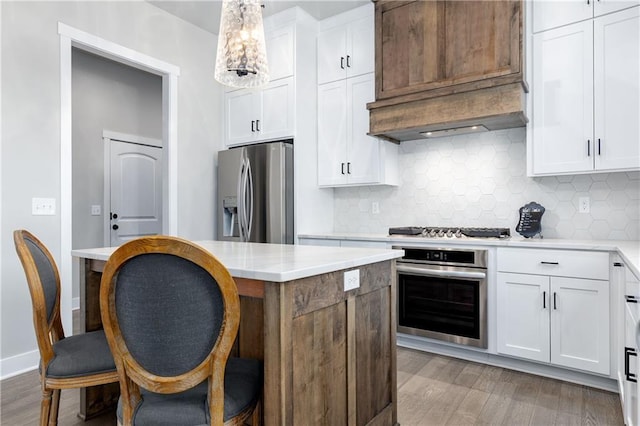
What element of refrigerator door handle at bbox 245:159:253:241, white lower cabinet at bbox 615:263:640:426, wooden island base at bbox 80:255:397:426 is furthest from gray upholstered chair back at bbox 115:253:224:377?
refrigerator door handle at bbox 245:159:253:241

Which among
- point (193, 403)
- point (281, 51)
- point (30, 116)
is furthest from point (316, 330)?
point (281, 51)

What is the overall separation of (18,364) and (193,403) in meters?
2.40

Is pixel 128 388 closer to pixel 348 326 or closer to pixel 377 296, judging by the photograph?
pixel 348 326

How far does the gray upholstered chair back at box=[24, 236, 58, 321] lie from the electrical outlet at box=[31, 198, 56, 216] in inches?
58.3

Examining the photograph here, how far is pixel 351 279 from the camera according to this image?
1.65m

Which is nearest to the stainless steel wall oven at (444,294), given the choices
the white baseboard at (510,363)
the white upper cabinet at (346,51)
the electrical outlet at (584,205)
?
the white baseboard at (510,363)

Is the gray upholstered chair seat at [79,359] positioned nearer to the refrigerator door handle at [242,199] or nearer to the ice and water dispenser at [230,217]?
the refrigerator door handle at [242,199]

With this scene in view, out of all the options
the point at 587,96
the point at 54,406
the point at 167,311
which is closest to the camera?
the point at 167,311

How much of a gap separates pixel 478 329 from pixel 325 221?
6.15 ft

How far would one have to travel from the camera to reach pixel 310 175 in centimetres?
400

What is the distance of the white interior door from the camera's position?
4961 mm

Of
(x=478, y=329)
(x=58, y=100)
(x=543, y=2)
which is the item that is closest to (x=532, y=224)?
(x=478, y=329)

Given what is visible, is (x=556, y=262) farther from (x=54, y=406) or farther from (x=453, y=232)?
(x=54, y=406)

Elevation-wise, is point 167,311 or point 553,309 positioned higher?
point 167,311
